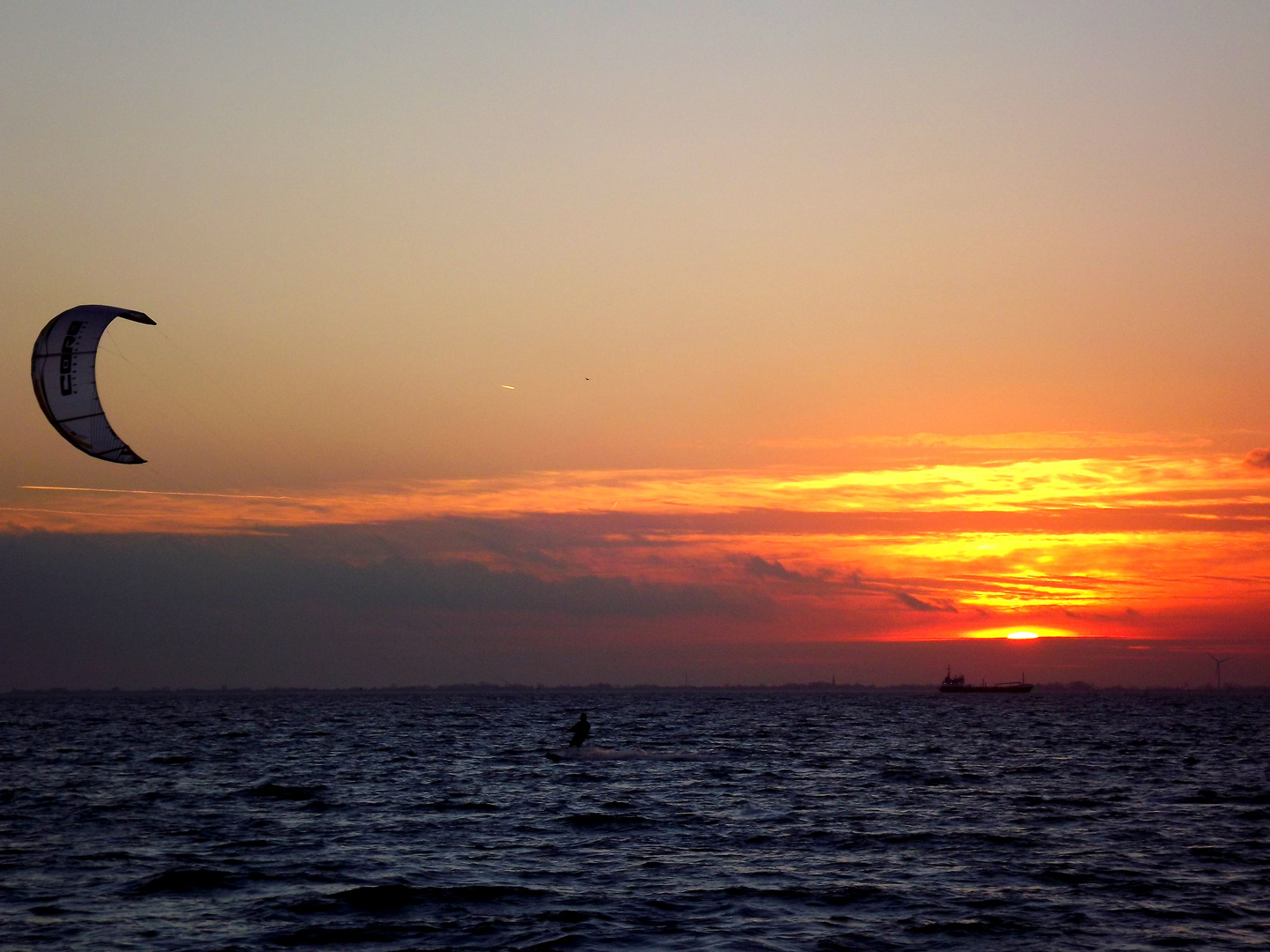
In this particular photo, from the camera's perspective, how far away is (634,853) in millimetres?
33156

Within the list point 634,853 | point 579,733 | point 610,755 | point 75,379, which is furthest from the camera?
point 579,733

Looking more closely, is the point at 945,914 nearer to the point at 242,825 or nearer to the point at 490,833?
the point at 490,833

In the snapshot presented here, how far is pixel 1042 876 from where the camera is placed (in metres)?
29.8

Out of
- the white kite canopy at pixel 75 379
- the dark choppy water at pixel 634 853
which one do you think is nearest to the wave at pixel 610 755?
the dark choppy water at pixel 634 853

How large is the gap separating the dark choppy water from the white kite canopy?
12006 millimetres

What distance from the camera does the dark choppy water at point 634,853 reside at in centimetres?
2422

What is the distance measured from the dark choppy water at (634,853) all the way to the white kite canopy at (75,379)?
1201cm

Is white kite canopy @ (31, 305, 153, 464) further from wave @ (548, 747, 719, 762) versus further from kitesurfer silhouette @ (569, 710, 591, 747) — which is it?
kitesurfer silhouette @ (569, 710, 591, 747)

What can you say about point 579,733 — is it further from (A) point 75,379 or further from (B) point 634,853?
(A) point 75,379

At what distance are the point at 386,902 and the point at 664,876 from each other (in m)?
7.22

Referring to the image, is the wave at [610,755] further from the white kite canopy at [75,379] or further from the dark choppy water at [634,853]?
the white kite canopy at [75,379]

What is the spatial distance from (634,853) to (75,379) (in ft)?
72.5

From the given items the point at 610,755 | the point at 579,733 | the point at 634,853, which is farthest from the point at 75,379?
the point at 579,733

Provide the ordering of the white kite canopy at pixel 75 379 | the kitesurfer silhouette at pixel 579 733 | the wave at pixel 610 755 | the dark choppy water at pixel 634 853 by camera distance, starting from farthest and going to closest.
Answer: the kitesurfer silhouette at pixel 579 733
the wave at pixel 610 755
the white kite canopy at pixel 75 379
the dark choppy water at pixel 634 853
